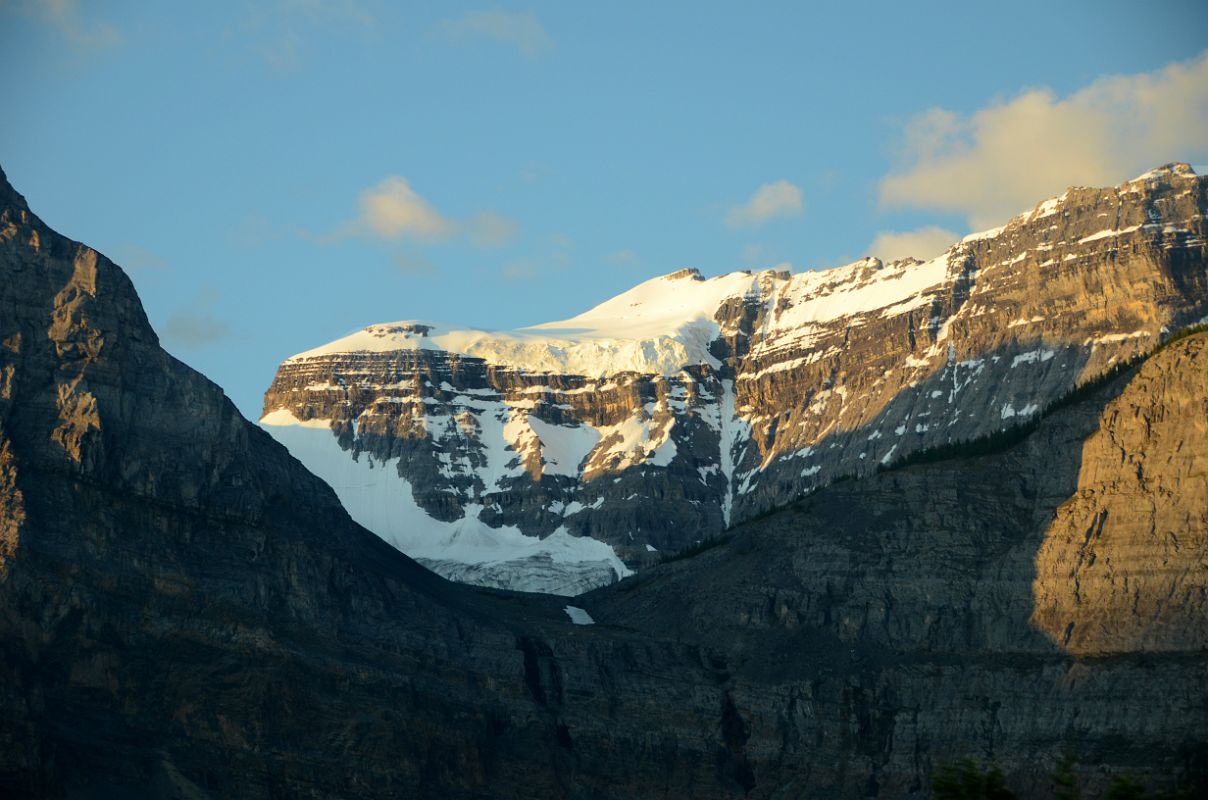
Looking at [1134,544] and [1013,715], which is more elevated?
[1134,544]

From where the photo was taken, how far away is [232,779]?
7584 inches

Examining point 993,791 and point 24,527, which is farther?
point 24,527

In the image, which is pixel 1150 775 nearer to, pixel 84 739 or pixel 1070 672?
pixel 1070 672

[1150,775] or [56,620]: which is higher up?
[56,620]

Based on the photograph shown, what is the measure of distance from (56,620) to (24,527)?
831cm

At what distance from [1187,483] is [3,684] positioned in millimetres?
96781

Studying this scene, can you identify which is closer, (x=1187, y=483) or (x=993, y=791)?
(x=993, y=791)

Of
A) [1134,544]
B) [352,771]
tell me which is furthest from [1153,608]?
[352,771]

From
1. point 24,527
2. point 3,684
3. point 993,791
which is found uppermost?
point 24,527

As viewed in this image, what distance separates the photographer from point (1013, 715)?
197125 millimetres

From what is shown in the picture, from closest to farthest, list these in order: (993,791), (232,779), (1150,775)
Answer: (993,791), (1150,775), (232,779)

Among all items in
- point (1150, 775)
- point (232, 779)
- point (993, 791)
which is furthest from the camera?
point (232, 779)

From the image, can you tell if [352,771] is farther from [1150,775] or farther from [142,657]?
[1150,775]

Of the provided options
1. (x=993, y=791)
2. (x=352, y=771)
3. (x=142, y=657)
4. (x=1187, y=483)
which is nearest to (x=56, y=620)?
(x=142, y=657)
